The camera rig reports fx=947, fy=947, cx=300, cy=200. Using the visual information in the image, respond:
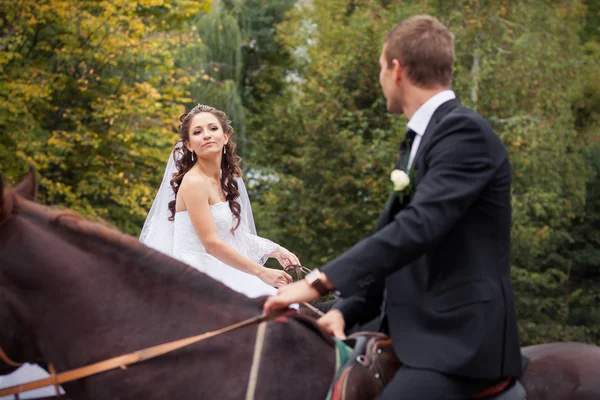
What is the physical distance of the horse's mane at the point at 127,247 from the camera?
4242 mm

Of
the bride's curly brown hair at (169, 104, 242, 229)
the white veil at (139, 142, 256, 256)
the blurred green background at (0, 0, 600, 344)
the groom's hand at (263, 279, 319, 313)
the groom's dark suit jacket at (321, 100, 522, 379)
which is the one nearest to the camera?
the groom's dark suit jacket at (321, 100, 522, 379)

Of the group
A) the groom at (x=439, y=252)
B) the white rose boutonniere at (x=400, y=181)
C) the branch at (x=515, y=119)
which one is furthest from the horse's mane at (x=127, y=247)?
the branch at (x=515, y=119)

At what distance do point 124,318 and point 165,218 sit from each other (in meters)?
4.21

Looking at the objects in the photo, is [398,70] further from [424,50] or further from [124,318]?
[124,318]

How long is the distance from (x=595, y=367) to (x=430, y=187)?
151 cm

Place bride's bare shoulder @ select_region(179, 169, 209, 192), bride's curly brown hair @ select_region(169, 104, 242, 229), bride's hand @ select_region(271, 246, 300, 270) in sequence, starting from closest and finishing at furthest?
bride's bare shoulder @ select_region(179, 169, 209, 192)
bride's hand @ select_region(271, 246, 300, 270)
bride's curly brown hair @ select_region(169, 104, 242, 229)

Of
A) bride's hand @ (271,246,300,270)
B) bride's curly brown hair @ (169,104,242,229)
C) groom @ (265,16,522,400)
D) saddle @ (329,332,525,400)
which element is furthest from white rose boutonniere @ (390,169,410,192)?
bride's curly brown hair @ (169,104,242,229)

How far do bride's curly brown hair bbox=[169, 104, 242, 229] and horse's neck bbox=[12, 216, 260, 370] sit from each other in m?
3.79

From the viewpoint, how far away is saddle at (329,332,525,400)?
3.97 meters

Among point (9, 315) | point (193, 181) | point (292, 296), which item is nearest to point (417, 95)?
point (292, 296)

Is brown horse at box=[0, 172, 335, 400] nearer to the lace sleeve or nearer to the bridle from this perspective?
the bridle

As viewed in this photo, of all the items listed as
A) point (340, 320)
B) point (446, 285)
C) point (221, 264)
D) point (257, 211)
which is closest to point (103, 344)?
point (340, 320)

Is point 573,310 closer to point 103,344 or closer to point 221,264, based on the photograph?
point 221,264

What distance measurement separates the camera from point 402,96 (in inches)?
158
